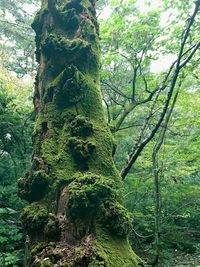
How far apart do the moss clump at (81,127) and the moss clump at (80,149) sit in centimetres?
10

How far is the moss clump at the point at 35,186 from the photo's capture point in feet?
8.52

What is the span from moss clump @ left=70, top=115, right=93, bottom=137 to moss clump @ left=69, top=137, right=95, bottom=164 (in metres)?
0.10

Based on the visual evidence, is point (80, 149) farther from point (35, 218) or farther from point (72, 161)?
point (35, 218)

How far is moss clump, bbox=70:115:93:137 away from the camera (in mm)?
2879

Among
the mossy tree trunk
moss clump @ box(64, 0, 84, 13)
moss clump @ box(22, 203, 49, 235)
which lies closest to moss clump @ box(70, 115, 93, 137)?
the mossy tree trunk

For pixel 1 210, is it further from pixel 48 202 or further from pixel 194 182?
pixel 194 182

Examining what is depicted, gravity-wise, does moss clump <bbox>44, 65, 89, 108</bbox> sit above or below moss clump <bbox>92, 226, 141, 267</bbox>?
above

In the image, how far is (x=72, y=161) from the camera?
9.07 ft

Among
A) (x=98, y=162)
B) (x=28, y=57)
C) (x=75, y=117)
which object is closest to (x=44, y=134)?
(x=75, y=117)

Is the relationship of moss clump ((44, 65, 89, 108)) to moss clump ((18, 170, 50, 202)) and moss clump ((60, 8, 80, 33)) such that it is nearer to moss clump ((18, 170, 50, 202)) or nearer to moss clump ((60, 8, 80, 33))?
moss clump ((60, 8, 80, 33))

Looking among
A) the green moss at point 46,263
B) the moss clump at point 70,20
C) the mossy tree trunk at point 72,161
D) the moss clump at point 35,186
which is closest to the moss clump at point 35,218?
the mossy tree trunk at point 72,161

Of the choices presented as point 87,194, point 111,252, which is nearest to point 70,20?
point 87,194

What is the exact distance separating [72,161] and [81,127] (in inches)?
12.9

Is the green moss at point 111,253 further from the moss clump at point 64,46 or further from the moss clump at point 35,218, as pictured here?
the moss clump at point 64,46
